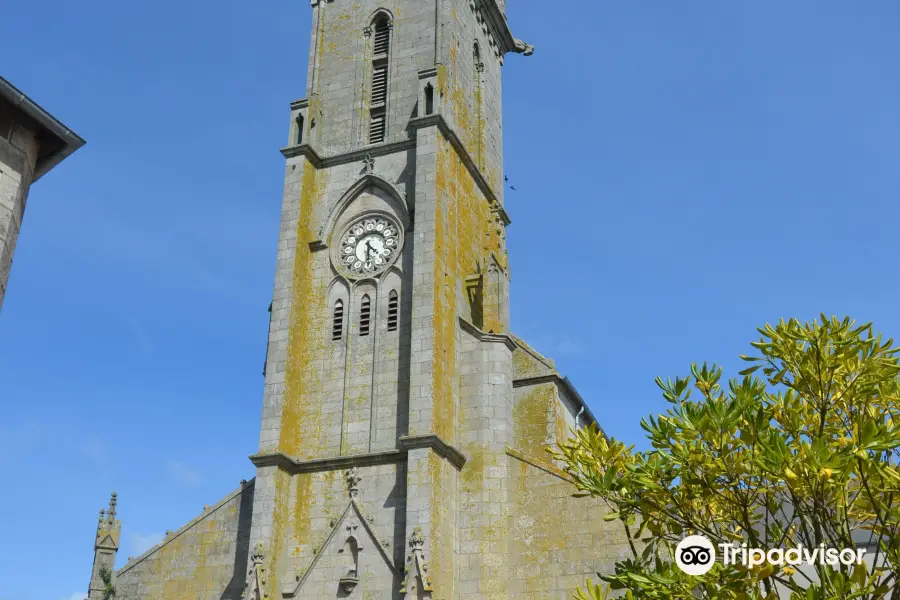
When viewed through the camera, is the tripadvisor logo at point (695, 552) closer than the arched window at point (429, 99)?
Yes

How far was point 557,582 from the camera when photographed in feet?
85.8

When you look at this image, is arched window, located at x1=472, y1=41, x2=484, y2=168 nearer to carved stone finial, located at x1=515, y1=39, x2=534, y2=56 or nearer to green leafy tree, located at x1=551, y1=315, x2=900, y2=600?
carved stone finial, located at x1=515, y1=39, x2=534, y2=56

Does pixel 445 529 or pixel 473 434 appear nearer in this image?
pixel 445 529

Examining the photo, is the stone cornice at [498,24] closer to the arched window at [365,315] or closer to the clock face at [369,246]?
the clock face at [369,246]

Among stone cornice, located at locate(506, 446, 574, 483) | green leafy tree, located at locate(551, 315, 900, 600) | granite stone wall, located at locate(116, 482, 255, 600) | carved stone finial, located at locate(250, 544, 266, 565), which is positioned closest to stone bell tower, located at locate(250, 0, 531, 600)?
carved stone finial, located at locate(250, 544, 266, 565)

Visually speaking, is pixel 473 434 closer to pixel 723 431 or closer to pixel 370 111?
pixel 370 111

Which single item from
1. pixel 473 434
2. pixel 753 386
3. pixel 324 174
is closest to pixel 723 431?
pixel 753 386

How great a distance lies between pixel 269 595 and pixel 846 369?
58.4 feet

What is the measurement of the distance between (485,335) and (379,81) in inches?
408

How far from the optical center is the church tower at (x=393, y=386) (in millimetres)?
26594

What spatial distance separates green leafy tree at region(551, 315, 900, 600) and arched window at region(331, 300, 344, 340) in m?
16.4

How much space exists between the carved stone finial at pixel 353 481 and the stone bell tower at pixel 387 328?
0.05 meters

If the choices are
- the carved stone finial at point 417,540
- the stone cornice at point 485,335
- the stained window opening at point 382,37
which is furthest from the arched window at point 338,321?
the stained window opening at point 382,37

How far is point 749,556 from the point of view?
42.0 ft
